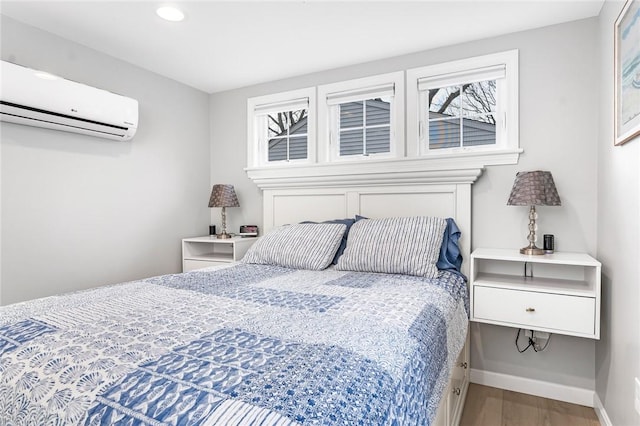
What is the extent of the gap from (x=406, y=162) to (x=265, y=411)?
2.21 meters

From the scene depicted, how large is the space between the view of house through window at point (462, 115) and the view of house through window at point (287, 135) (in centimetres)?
113

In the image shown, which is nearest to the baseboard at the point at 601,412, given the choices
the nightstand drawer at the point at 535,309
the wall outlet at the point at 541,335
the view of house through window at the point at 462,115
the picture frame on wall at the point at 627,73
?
the wall outlet at the point at 541,335

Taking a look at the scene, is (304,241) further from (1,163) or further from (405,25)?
(1,163)

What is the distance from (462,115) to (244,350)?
2301 millimetres

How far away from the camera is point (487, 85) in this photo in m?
2.52

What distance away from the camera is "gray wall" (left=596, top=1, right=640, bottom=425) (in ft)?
4.89

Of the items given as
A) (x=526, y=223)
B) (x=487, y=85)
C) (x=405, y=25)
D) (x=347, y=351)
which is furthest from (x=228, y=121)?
(x=347, y=351)

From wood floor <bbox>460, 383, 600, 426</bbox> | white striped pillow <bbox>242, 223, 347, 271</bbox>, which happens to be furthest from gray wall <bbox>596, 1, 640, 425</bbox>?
white striped pillow <bbox>242, 223, 347, 271</bbox>

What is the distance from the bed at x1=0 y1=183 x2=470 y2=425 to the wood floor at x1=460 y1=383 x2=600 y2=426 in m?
0.15

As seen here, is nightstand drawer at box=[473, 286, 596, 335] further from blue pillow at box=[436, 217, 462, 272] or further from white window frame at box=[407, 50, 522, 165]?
white window frame at box=[407, 50, 522, 165]

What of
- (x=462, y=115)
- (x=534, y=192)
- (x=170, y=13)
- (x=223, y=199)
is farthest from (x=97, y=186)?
(x=534, y=192)

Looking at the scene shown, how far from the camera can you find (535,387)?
7.52 ft

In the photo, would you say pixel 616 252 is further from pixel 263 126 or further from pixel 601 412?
pixel 263 126

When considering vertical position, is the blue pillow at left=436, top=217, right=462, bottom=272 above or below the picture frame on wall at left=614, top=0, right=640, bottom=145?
below
